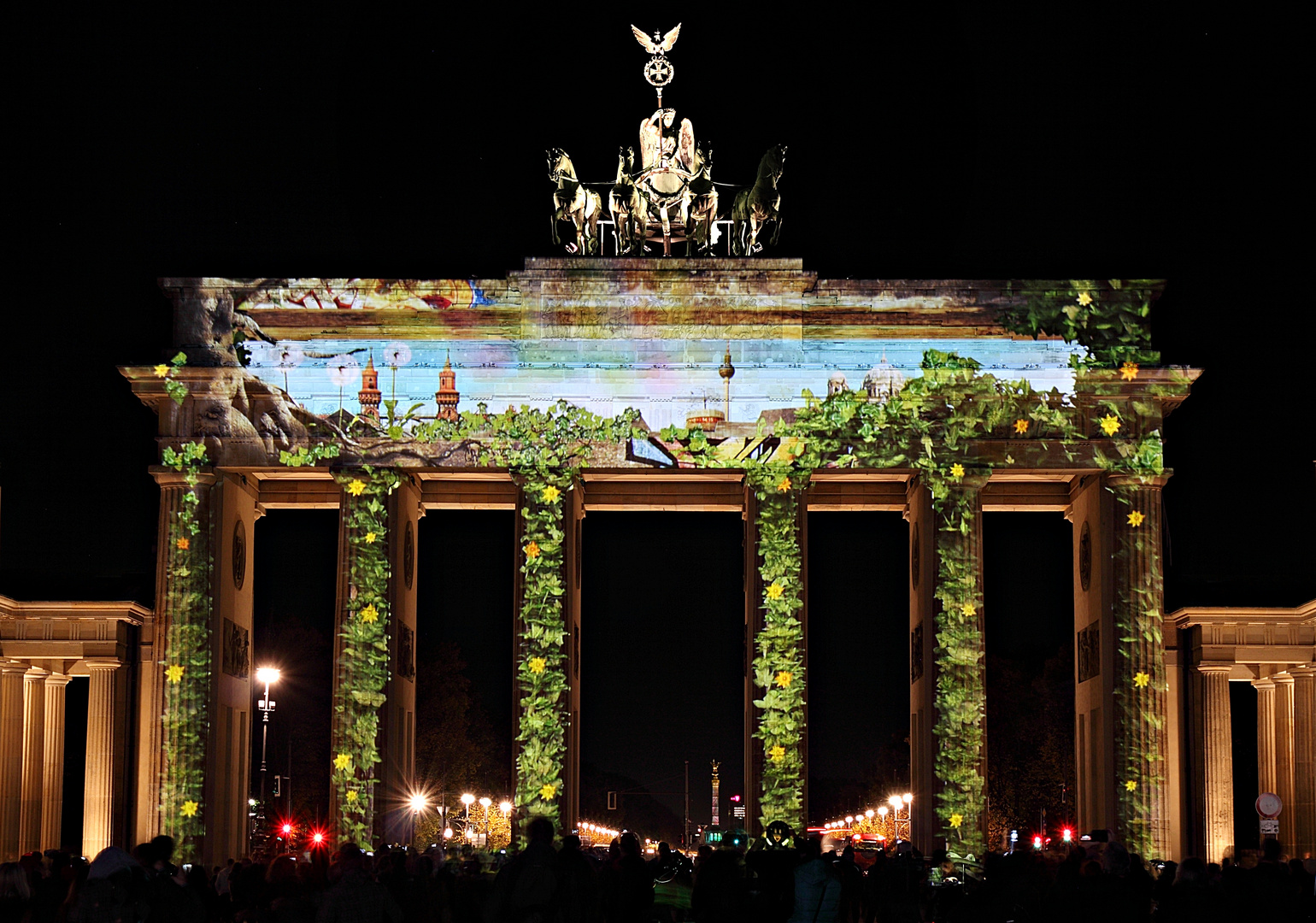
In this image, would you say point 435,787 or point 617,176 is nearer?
point 617,176

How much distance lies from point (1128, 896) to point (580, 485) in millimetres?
40176

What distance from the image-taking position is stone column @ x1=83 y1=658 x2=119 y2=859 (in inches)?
2206

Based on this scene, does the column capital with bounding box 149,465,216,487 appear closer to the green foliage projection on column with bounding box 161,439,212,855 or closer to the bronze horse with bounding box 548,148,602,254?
the green foliage projection on column with bounding box 161,439,212,855

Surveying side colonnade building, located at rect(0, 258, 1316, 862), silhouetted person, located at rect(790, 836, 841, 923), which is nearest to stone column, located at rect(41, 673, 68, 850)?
side colonnade building, located at rect(0, 258, 1316, 862)

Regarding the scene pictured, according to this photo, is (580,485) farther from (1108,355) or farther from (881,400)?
(1108,355)

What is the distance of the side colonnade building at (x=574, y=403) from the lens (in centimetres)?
5609

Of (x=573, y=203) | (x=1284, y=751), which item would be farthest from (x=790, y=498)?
(x=1284, y=751)

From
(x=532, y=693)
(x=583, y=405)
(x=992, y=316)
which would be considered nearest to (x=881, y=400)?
(x=992, y=316)

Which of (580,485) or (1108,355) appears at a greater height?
(1108,355)

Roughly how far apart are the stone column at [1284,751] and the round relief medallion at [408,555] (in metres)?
26.9

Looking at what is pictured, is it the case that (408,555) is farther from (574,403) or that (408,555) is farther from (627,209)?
(627,209)

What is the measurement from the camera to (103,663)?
187 ft

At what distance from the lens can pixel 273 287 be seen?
56750 mm

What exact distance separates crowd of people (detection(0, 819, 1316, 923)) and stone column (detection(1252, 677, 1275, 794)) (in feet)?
109
